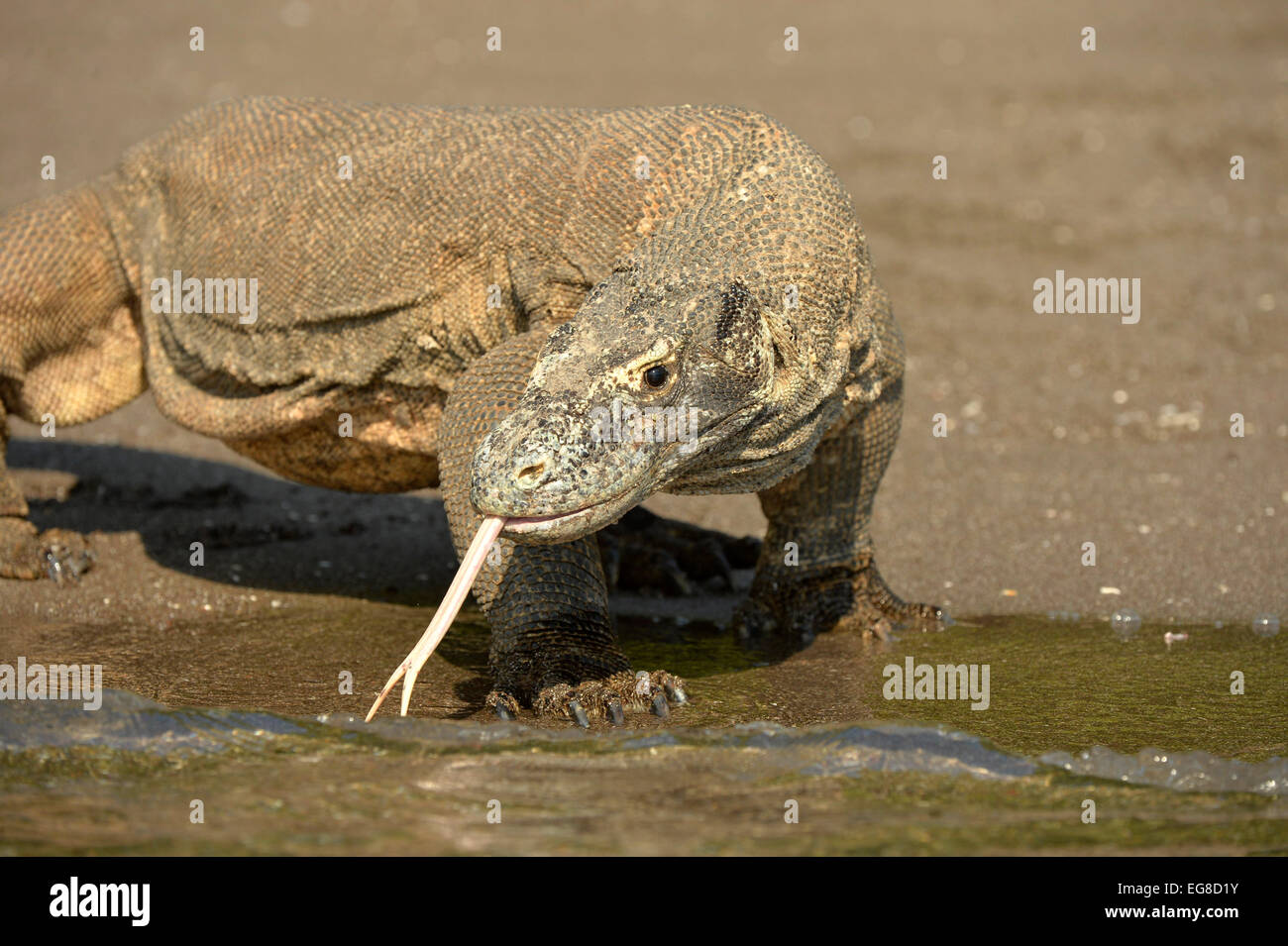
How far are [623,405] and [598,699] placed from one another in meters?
1.06

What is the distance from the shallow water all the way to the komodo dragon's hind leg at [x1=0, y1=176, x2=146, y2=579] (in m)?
1.83

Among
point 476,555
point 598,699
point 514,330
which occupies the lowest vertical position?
point 598,699

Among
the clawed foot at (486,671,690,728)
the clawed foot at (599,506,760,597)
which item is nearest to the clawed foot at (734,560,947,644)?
the clawed foot at (599,506,760,597)

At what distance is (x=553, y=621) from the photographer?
5340 millimetres

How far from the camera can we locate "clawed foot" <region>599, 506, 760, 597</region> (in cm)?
751

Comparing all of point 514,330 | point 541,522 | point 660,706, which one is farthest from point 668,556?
point 541,522

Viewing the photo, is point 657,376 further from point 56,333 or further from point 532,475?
point 56,333

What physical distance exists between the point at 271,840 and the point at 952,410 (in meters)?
7.97

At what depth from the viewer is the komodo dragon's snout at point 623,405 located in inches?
171

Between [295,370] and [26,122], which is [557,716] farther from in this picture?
[26,122]

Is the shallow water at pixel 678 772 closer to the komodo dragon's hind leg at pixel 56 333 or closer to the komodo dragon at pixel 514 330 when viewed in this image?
the komodo dragon at pixel 514 330

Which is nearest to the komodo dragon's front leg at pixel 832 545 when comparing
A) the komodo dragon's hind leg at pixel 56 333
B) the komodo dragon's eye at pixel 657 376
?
the komodo dragon's eye at pixel 657 376

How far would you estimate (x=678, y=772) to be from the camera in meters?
4.53

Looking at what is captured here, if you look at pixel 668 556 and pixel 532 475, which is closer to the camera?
pixel 532 475
